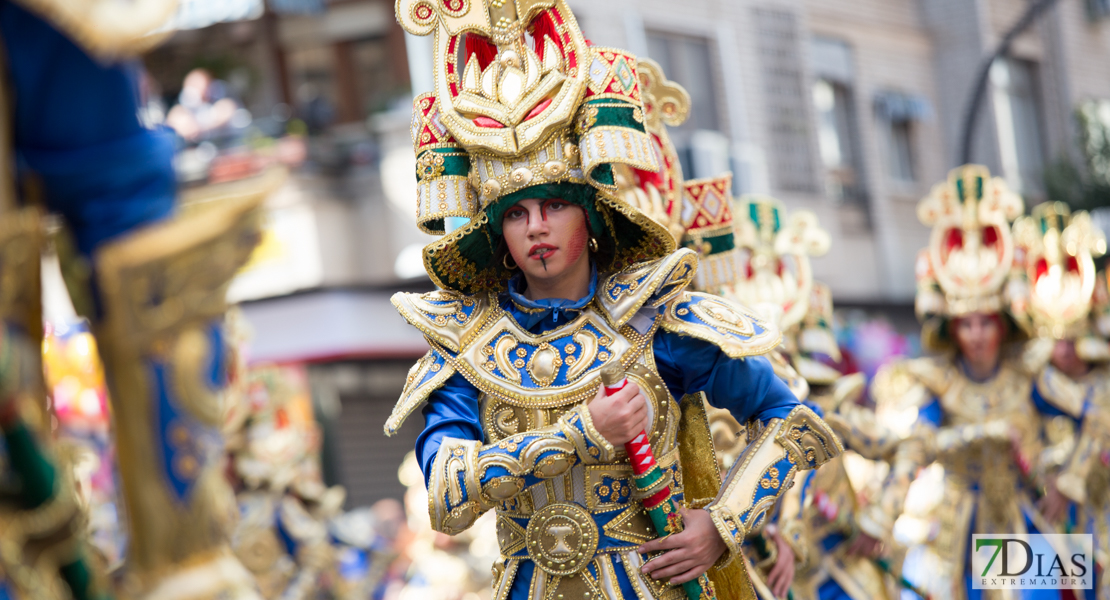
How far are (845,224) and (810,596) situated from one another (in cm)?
1673

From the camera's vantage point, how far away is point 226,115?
1830 centimetres

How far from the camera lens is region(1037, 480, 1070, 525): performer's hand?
810 cm

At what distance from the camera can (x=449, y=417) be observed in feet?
11.5

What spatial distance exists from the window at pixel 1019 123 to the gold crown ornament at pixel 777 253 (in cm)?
1872

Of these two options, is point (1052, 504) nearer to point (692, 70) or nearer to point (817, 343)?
point (817, 343)

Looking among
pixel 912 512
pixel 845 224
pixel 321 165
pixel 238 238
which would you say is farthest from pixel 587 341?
pixel 845 224

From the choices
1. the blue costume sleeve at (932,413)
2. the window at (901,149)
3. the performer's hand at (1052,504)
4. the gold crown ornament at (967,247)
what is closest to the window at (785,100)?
the window at (901,149)

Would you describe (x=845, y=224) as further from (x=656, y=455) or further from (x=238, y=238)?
(x=238, y=238)

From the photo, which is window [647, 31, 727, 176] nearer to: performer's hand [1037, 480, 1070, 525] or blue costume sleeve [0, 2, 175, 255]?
performer's hand [1037, 480, 1070, 525]

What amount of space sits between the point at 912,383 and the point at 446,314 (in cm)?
520

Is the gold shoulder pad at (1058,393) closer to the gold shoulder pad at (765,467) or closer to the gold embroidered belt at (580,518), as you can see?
the gold shoulder pad at (765,467)

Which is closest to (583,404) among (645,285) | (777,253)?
(645,285)

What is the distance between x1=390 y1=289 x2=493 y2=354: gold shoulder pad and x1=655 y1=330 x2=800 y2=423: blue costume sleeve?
453 mm

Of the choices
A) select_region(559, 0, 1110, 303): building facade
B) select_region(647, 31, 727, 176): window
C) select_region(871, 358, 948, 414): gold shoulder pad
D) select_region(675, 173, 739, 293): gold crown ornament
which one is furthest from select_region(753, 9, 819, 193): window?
select_region(675, 173, 739, 293): gold crown ornament
